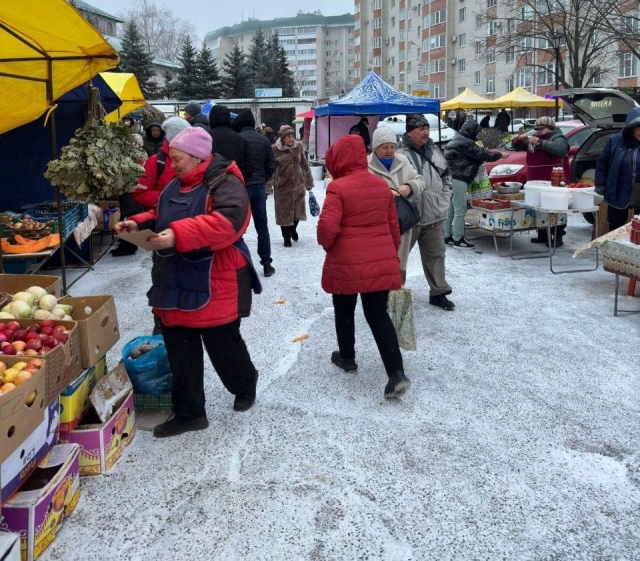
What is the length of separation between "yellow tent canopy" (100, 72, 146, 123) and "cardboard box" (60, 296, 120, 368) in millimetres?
6769

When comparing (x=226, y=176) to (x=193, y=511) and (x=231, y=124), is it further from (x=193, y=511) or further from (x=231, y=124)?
(x=231, y=124)

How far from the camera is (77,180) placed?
13.2 ft

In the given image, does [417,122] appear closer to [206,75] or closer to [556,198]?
[556,198]

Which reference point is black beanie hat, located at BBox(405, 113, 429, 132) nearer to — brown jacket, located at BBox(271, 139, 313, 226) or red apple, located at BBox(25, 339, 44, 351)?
brown jacket, located at BBox(271, 139, 313, 226)

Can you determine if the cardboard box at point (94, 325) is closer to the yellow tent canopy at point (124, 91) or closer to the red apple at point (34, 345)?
the red apple at point (34, 345)

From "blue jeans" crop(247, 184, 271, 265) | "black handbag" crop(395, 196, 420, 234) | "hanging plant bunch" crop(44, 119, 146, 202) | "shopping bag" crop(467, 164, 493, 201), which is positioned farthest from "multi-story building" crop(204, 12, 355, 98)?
"hanging plant bunch" crop(44, 119, 146, 202)

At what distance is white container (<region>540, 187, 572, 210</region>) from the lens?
7.08m

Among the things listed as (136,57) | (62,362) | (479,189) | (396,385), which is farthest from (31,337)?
(136,57)

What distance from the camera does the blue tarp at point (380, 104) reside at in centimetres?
1254

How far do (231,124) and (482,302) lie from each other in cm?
348

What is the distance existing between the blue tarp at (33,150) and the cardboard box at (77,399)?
570cm

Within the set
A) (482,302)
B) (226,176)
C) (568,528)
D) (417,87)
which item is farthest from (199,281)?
(417,87)

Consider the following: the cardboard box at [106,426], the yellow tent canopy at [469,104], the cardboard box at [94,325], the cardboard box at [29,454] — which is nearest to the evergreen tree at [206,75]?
the yellow tent canopy at [469,104]

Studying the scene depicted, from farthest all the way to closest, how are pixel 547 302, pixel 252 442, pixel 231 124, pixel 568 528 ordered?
pixel 231 124 < pixel 547 302 < pixel 252 442 < pixel 568 528
